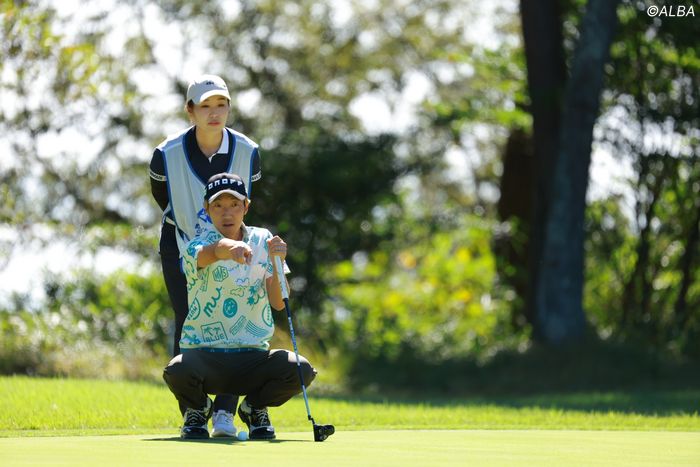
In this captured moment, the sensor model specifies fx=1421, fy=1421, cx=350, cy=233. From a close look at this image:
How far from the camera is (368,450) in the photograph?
604 cm

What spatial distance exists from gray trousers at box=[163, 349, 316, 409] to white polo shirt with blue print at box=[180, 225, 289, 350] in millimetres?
66

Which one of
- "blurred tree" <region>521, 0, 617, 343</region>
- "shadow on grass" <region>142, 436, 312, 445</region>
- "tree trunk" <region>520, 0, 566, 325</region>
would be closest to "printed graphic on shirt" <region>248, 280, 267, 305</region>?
"shadow on grass" <region>142, 436, 312, 445</region>

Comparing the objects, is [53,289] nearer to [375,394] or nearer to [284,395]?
[375,394]

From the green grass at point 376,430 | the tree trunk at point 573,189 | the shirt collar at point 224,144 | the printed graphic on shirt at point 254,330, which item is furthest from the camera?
the tree trunk at point 573,189

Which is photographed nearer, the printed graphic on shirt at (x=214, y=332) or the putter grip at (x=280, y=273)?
the printed graphic on shirt at (x=214, y=332)

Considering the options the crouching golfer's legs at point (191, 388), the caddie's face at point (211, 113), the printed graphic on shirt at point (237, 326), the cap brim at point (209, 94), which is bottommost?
the crouching golfer's legs at point (191, 388)

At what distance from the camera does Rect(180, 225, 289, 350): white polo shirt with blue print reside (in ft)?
22.3

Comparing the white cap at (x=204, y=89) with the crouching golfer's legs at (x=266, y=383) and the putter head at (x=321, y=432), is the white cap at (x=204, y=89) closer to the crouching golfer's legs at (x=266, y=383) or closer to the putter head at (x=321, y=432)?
the crouching golfer's legs at (x=266, y=383)

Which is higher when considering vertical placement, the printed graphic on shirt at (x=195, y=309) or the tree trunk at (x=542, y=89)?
the tree trunk at (x=542, y=89)

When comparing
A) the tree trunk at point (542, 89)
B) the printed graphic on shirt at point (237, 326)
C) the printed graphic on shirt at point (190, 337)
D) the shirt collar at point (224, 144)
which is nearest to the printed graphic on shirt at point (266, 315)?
the printed graphic on shirt at point (237, 326)

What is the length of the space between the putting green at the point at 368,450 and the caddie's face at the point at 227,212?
3.44ft

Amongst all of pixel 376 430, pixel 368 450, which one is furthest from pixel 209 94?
pixel 368 450

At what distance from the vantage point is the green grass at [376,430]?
565 centimetres

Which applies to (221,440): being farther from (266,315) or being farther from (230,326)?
(266,315)
